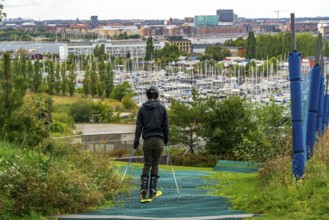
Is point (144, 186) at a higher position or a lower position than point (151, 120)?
lower

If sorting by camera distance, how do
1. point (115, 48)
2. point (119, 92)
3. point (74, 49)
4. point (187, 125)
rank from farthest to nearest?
point (115, 48) < point (74, 49) < point (119, 92) < point (187, 125)

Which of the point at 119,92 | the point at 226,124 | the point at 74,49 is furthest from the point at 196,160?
the point at 74,49

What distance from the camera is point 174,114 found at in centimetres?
2256

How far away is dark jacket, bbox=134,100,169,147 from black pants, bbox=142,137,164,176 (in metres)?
0.06

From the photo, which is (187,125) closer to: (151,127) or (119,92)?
(151,127)

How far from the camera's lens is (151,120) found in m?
7.77

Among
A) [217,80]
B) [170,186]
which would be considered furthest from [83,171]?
[217,80]

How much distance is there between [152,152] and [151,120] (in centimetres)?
39

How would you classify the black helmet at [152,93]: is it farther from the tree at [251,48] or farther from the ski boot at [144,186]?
the tree at [251,48]

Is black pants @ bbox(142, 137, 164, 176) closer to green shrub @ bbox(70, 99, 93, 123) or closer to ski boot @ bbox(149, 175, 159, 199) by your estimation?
ski boot @ bbox(149, 175, 159, 199)

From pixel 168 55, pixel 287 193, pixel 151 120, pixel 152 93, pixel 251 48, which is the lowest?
pixel 168 55

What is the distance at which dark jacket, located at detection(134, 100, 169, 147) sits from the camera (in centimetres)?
777

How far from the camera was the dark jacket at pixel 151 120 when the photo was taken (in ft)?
25.5

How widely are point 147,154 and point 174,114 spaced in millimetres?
14634
